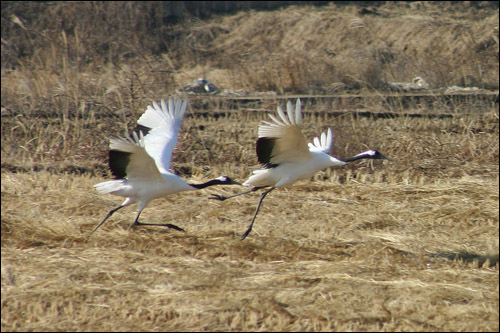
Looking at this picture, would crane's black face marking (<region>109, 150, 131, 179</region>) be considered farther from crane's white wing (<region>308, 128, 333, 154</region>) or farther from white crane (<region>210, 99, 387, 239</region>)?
crane's white wing (<region>308, 128, 333, 154</region>)

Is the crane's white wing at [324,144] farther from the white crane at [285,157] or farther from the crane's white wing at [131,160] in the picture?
the crane's white wing at [131,160]

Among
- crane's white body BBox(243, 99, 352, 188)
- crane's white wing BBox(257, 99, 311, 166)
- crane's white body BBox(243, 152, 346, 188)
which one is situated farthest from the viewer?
A: crane's white body BBox(243, 152, 346, 188)

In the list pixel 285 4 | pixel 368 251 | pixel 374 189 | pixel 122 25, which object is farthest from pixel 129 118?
pixel 285 4

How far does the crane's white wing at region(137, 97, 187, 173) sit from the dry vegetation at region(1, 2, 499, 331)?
20.6 inches

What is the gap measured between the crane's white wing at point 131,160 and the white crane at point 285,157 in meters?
0.95

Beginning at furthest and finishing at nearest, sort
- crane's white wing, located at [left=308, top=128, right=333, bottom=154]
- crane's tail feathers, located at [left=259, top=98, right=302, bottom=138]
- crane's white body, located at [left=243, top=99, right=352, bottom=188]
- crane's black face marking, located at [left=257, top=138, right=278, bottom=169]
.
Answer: crane's white wing, located at [left=308, top=128, right=333, bottom=154] → crane's black face marking, located at [left=257, top=138, right=278, bottom=169] → crane's white body, located at [left=243, top=99, right=352, bottom=188] → crane's tail feathers, located at [left=259, top=98, right=302, bottom=138]

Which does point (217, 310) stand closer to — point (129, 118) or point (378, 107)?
point (129, 118)

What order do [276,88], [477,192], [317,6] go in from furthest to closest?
1. [317,6]
2. [276,88]
3. [477,192]

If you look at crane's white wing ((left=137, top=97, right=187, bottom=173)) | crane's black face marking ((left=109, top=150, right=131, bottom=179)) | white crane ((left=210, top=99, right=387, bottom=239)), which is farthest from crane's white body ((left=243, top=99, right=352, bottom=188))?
crane's black face marking ((left=109, top=150, right=131, bottom=179))

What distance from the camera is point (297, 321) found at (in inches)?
177

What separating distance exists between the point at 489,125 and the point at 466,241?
157 inches

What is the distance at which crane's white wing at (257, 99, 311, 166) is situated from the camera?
20.0ft

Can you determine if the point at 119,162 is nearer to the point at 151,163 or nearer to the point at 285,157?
the point at 151,163

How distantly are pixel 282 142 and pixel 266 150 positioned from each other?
210 mm
